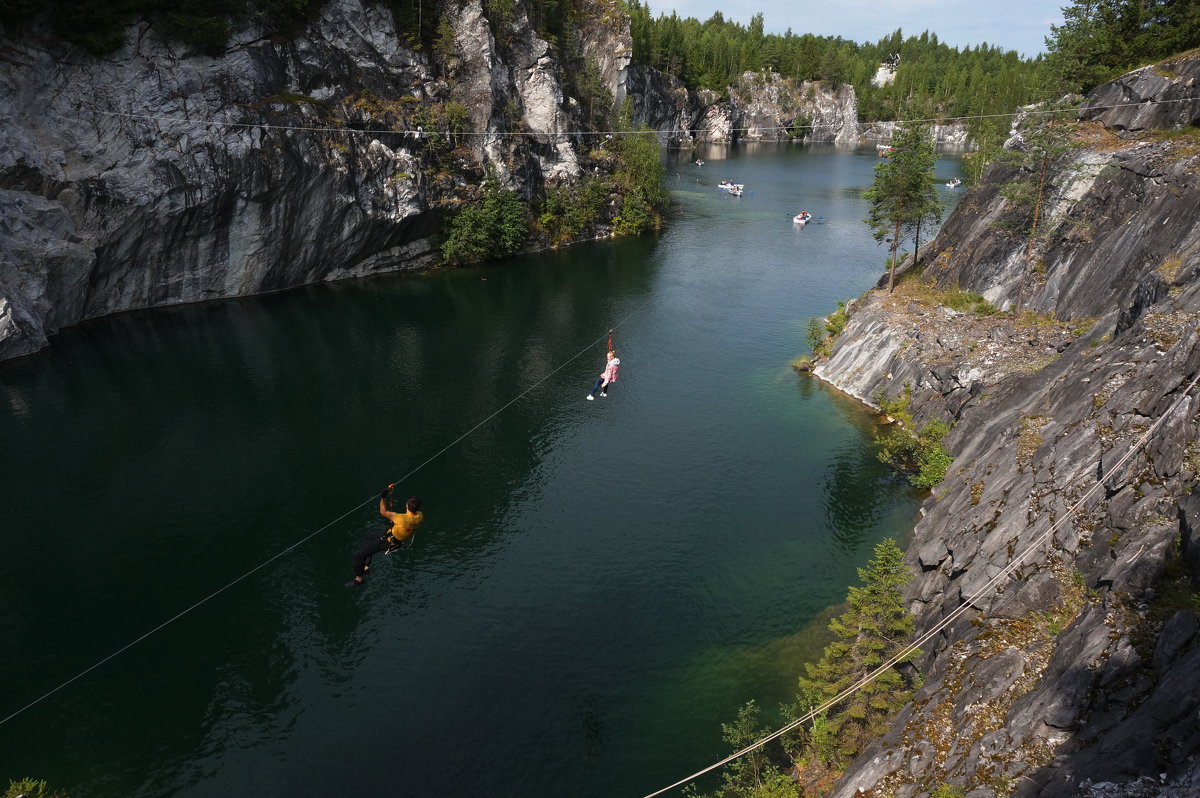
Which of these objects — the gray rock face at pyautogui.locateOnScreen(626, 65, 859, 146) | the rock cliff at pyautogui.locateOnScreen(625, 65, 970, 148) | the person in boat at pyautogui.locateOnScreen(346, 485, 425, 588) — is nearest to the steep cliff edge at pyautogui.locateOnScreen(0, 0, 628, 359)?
the person in boat at pyautogui.locateOnScreen(346, 485, 425, 588)

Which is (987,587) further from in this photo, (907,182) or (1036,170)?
(907,182)

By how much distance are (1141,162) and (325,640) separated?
42978 millimetres

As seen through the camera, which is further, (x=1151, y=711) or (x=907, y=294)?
(x=907, y=294)

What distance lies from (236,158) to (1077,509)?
5717 cm

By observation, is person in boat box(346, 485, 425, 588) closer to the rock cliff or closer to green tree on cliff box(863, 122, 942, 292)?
green tree on cliff box(863, 122, 942, 292)

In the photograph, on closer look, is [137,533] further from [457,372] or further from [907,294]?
[907,294]

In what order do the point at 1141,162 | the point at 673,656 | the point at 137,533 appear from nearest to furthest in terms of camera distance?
1. the point at 673,656
2. the point at 137,533
3. the point at 1141,162

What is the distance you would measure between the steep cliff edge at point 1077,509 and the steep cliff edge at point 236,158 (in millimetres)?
48185

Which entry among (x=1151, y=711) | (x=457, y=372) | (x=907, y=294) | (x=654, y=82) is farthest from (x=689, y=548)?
(x=654, y=82)

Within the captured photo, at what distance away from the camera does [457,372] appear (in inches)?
1802

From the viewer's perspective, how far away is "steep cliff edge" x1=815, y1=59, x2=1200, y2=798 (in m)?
12.0

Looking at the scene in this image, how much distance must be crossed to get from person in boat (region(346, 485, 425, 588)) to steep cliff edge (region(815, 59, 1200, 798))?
42.1ft

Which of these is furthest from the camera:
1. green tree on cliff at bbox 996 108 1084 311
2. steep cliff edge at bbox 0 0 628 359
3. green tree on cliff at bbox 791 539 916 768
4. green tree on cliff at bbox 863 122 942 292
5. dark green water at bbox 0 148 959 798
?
green tree on cliff at bbox 863 122 942 292

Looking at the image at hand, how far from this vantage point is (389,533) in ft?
66.4
